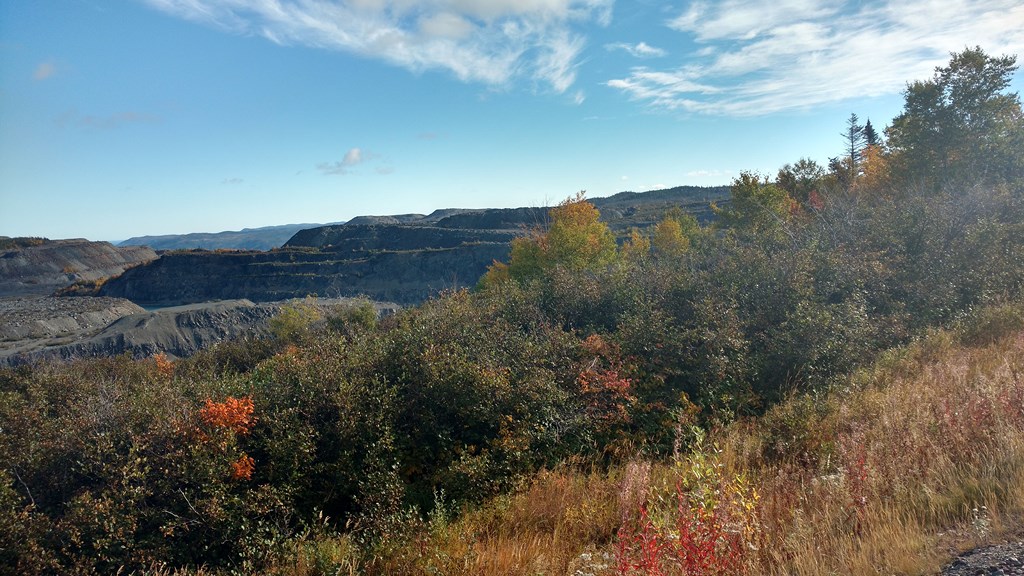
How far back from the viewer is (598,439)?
7.23 metres

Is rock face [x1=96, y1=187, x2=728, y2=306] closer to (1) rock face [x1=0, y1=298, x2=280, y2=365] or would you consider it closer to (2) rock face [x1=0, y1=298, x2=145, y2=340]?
(1) rock face [x1=0, y1=298, x2=280, y2=365]

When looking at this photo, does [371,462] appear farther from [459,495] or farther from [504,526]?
[504,526]

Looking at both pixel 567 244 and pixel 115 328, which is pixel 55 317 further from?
pixel 567 244

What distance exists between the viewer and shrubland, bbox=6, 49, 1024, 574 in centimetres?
366

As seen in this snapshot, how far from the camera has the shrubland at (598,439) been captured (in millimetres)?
3656

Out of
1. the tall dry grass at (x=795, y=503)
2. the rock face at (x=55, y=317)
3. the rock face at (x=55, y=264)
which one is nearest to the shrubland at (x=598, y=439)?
the tall dry grass at (x=795, y=503)

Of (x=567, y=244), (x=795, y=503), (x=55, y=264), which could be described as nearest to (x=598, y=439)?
(x=795, y=503)

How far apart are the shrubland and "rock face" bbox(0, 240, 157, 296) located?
10634 cm

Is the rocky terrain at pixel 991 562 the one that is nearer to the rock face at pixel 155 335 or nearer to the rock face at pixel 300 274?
the rock face at pixel 155 335

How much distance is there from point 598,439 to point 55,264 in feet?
412

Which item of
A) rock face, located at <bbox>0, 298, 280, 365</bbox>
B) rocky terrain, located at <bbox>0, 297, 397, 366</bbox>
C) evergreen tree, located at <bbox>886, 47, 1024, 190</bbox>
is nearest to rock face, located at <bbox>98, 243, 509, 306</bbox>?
rocky terrain, located at <bbox>0, 297, 397, 366</bbox>

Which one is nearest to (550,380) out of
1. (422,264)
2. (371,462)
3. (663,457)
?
(663,457)

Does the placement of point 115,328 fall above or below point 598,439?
below

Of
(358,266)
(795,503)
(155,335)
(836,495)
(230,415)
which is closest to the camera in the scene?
(836,495)
